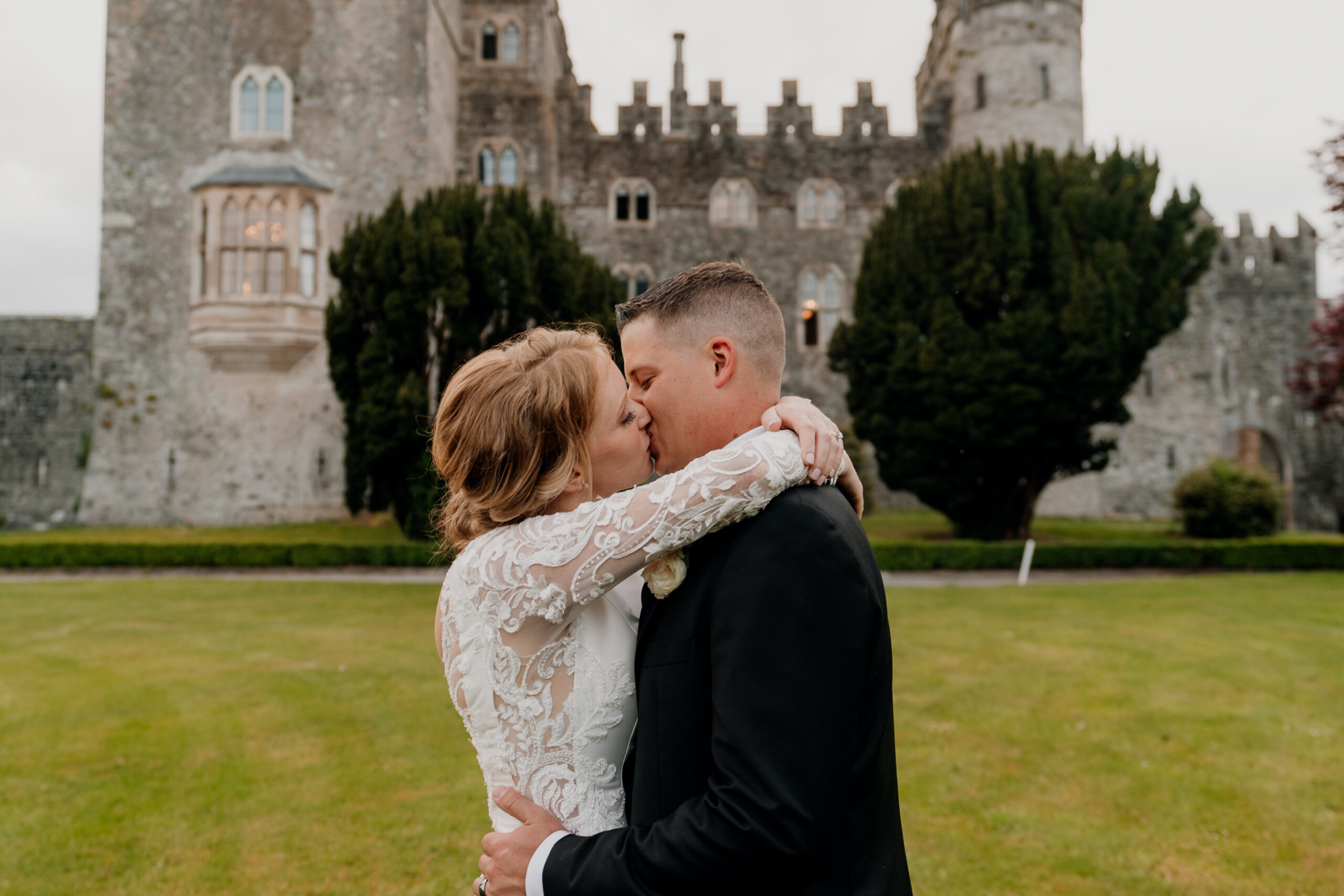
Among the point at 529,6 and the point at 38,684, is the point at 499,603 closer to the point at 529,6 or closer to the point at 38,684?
the point at 38,684

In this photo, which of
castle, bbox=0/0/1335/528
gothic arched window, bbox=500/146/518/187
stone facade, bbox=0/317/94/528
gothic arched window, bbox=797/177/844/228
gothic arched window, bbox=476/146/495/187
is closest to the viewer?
castle, bbox=0/0/1335/528

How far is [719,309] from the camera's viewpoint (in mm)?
1818

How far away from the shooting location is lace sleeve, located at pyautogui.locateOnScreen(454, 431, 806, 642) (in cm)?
154

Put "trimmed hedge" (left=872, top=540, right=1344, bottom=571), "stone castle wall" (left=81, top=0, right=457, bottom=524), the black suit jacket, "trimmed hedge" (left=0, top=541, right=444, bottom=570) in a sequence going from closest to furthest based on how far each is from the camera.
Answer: the black suit jacket < "trimmed hedge" (left=0, top=541, right=444, bottom=570) < "trimmed hedge" (left=872, top=540, right=1344, bottom=571) < "stone castle wall" (left=81, top=0, right=457, bottom=524)

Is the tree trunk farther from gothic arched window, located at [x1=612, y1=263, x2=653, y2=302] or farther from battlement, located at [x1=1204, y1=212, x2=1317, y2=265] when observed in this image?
battlement, located at [x1=1204, y1=212, x2=1317, y2=265]

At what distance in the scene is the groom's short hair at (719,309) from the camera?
1816mm

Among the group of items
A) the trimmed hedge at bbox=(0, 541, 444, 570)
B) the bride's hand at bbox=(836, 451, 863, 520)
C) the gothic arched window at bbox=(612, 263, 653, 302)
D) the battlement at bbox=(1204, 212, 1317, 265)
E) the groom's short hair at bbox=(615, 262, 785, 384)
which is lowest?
the trimmed hedge at bbox=(0, 541, 444, 570)

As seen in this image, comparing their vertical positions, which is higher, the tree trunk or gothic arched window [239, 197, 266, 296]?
gothic arched window [239, 197, 266, 296]

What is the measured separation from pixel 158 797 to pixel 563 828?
4841 millimetres

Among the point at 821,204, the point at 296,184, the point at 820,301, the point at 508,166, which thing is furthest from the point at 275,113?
the point at 820,301

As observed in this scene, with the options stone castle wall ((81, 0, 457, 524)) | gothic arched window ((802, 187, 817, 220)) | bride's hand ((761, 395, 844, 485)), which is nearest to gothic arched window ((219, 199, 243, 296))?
stone castle wall ((81, 0, 457, 524))

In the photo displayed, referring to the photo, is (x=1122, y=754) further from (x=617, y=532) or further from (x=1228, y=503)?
(x=1228, y=503)

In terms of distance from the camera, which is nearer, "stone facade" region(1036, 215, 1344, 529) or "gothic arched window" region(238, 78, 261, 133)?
"gothic arched window" region(238, 78, 261, 133)

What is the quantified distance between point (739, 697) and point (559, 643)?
0.54 metres
